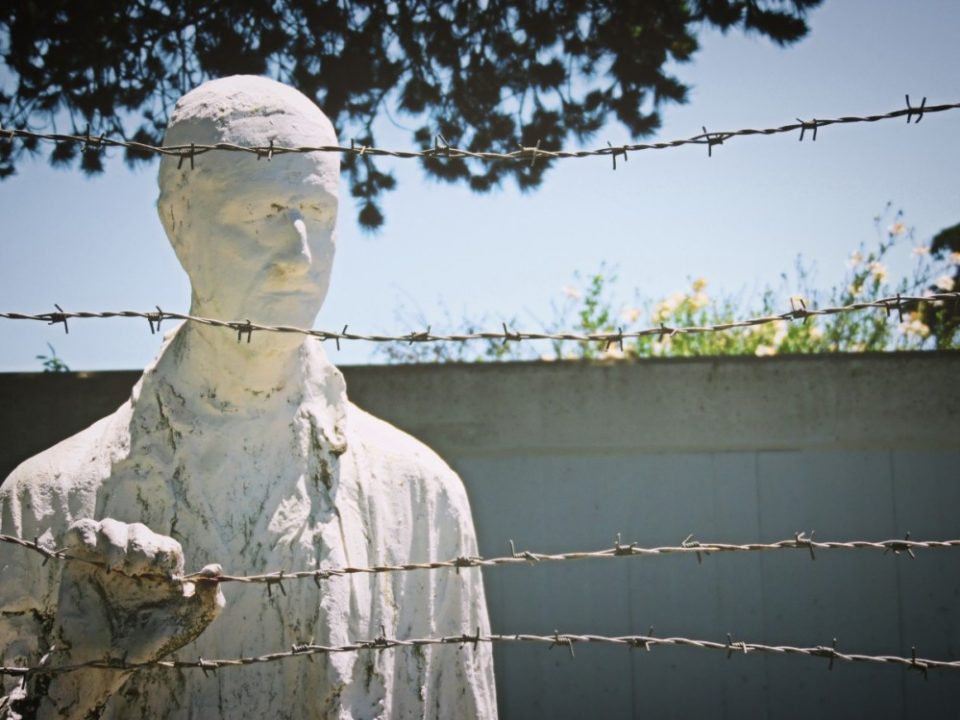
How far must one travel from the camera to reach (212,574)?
197 centimetres

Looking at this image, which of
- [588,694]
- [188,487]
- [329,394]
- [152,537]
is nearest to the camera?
[152,537]

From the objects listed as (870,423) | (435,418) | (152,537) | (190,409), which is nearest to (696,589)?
(870,423)

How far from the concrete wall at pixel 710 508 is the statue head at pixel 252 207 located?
9.90 ft

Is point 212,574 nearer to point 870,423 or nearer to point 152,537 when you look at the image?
point 152,537

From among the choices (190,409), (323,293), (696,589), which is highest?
(323,293)

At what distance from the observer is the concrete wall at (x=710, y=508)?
551cm

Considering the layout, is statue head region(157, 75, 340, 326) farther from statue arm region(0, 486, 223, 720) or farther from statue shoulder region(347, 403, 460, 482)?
statue arm region(0, 486, 223, 720)

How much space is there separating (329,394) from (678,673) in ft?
11.5

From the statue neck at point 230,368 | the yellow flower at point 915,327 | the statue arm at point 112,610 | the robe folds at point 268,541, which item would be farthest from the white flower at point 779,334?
the statue arm at point 112,610

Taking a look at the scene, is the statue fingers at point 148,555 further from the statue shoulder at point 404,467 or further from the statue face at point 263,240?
the statue shoulder at point 404,467

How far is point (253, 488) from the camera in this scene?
2.46 meters

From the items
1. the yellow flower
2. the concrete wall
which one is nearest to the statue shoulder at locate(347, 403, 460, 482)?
the concrete wall

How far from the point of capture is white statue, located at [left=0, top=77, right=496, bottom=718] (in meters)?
2.35

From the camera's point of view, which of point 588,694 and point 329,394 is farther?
point 588,694
